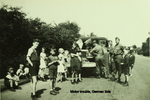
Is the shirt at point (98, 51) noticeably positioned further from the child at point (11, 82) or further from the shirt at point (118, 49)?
the child at point (11, 82)

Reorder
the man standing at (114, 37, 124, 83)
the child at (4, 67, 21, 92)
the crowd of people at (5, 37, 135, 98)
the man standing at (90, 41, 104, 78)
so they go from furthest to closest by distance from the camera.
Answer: the man standing at (90, 41, 104, 78) < the man standing at (114, 37, 124, 83) < the child at (4, 67, 21, 92) < the crowd of people at (5, 37, 135, 98)

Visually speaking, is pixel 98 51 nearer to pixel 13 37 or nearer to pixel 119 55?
pixel 119 55

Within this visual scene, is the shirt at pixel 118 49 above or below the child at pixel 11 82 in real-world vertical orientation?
above

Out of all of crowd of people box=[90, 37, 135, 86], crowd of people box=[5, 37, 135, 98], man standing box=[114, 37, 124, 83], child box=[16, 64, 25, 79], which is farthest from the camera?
child box=[16, 64, 25, 79]

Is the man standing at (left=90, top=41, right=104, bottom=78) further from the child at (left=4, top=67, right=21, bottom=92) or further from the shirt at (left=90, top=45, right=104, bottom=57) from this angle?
the child at (left=4, top=67, right=21, bottom=92)

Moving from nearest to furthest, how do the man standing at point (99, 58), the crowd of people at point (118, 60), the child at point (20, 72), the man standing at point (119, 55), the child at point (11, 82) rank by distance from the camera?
the child at point (11, 82), the crowd of people at point (118, 60), the man standing at point (119, 55), the child at point (20, 72), the man standing at point (99, 58)

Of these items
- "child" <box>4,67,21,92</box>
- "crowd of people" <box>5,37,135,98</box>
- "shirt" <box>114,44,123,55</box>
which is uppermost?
"shirt" <box>114,44,123,55</box>

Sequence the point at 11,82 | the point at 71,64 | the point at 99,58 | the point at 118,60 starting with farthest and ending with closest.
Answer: the point at 99,58 < the point at 71,64 < the point at 118,60 < the point at 11,82

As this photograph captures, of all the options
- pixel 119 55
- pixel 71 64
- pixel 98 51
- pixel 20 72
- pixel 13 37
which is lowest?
pixel 20 72

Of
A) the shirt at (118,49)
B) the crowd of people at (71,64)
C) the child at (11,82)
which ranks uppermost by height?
the shirt at (118,49)

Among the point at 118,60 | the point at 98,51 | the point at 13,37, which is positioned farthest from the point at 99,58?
the point at 13,37

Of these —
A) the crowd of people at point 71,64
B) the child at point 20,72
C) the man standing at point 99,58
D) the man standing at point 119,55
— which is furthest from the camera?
the man standing at point 99,58

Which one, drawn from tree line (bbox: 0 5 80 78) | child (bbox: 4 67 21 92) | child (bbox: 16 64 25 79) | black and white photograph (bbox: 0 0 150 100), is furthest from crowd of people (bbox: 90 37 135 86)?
child (bbox: 4 67 21 92)

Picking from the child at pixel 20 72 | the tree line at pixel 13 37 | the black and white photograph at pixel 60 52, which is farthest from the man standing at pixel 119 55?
the child at pixel 20 72
